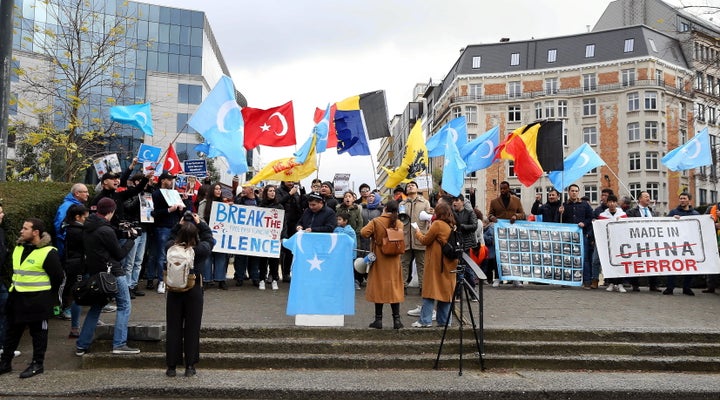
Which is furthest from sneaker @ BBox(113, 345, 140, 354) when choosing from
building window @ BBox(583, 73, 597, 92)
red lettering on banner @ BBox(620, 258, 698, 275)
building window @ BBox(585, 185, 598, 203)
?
building window @ BBox(583, 73, 597, 92)

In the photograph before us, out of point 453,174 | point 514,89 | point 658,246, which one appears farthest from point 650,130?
point 453,174

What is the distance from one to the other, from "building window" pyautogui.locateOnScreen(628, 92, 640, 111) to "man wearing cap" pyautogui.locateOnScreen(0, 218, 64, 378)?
211 feet

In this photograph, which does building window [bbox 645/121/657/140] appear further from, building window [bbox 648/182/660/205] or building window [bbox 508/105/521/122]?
building window [bbox 508/105/521/122]

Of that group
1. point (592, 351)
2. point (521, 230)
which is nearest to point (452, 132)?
point (521, 230)

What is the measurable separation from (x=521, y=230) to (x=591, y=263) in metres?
1.67

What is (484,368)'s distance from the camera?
22.9ft

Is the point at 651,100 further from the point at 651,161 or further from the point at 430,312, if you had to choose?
the point at 430,312

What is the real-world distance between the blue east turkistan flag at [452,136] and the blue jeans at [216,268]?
5.53 meters

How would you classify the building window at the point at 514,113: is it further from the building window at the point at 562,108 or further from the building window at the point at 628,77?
the building window at the point at 628,77

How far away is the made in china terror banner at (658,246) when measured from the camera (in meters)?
11.2

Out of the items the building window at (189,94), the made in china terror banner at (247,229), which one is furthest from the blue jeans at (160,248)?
the building window at (189,94)

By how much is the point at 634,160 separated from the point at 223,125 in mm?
59216

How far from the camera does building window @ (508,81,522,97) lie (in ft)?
214

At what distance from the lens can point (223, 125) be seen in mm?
10852
